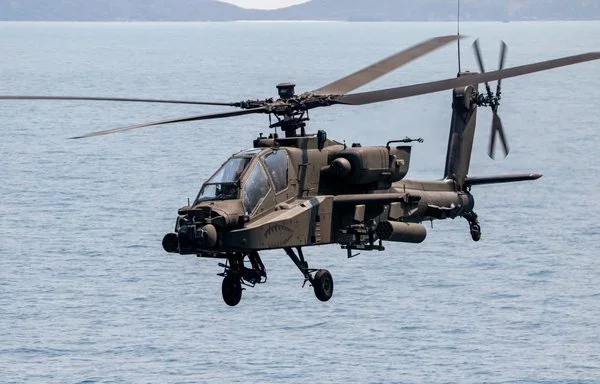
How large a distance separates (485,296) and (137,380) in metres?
34.8

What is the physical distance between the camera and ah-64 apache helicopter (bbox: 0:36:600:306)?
41906mm

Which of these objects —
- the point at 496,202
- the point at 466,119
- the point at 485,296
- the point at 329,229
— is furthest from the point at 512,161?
the point at 329,229

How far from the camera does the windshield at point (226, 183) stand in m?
43.0

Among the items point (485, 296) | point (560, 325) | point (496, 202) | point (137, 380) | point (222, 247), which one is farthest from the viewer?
point (496, 202)

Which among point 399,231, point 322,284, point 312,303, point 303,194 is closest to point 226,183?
point 303,194

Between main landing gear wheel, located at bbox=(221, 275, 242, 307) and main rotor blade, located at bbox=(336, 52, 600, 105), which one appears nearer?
main rotor blade, located at bbox=(336, 52, 600, 105)

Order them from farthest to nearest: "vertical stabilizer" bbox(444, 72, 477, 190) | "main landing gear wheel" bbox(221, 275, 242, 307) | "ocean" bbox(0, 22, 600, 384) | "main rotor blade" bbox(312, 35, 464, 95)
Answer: "ocean" bbox(0, 22, 600, 384) → "vertical stabilizer" bbox(444, 72, 477, 190) → "main rotor blade" bbox(312, 35, 464, 95) → "main landing gear wheel" bbox(221, 275, 242, 307)

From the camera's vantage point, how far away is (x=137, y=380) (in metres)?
109

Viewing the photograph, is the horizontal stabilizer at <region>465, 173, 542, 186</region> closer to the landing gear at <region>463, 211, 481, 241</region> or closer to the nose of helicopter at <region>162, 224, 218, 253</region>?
the landing gear at <region>463, 211, 481, 241</region>

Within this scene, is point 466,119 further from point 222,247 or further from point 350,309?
point 350,309

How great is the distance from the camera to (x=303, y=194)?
149 feet

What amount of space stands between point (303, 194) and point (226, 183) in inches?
132

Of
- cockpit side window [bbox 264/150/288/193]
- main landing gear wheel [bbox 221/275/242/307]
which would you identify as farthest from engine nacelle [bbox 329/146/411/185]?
main landing gear wheel [bbox 221/275/242/307]

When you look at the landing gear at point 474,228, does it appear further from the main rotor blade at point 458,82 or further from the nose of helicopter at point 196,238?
the nose of helicopter at point 196,238
